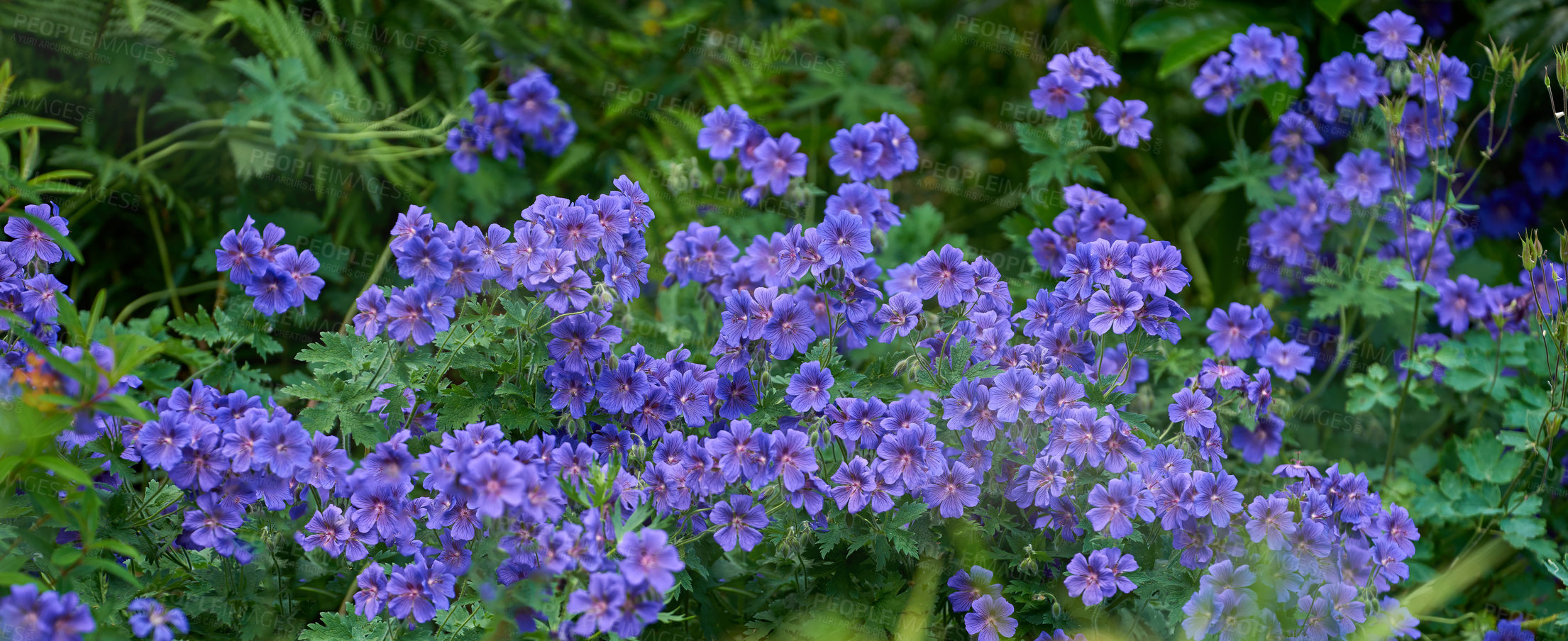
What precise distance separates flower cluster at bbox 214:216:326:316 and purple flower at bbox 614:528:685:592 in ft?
2.81

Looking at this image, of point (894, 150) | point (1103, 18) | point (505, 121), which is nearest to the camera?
point (894, 150)

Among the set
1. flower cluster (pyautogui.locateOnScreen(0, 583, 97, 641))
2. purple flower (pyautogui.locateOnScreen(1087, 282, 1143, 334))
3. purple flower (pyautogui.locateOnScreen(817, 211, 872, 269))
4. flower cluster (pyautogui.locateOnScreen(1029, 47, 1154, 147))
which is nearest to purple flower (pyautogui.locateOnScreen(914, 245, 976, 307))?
purple flower (pyautogui.locateOnScreen(817, 211, 872, 269))

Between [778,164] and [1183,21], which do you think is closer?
[778,164]

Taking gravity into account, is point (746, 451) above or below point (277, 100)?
below

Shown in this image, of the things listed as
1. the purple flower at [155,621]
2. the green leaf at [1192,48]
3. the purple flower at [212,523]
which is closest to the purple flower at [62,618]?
the purple flower at [155,621]

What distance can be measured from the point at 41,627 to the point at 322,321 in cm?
171

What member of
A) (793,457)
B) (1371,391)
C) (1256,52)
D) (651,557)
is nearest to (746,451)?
(793,457)

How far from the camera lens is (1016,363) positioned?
2141mm

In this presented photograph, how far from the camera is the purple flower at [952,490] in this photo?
1943mm

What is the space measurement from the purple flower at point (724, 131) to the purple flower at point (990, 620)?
1232 millimetres

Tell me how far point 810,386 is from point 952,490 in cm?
30

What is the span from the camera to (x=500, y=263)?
1.93 meters

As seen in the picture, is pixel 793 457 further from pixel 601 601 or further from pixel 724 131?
pixel 724 131

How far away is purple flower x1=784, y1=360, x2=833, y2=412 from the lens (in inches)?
77.6
